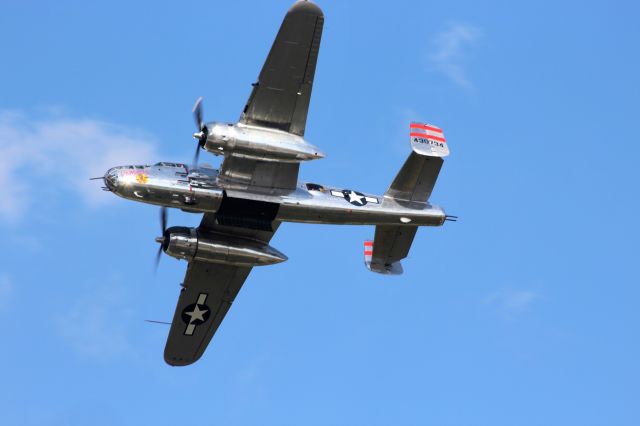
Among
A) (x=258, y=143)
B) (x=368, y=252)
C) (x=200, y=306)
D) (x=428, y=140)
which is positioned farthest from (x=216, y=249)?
(x=428, y=140)

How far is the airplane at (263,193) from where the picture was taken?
4297 centimetres

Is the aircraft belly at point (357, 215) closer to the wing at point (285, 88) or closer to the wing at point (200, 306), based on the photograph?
the wing at point (285, 88)

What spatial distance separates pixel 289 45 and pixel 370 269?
10868 millimetres

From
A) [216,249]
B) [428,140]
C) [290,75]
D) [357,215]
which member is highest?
[290,75]

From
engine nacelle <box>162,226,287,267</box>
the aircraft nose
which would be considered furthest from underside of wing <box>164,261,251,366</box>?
the aircraft nose

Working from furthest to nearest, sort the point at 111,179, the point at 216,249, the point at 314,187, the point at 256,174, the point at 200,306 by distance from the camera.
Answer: the point at 200,306 < the point at 216,249 < the point at 314,187 < the point at 256,174 < the point at 111,179

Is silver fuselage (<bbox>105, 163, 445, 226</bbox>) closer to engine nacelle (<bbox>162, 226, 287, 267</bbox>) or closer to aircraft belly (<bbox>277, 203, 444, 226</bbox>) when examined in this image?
aircraft belly (<bbox>277, 203, 444, 226</bbox>)

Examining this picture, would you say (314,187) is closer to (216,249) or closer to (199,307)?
(216,249)

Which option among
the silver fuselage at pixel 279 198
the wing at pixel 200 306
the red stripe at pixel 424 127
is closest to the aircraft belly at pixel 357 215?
the silver fuselage at pixel 279 198

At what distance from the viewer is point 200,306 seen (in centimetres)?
4984

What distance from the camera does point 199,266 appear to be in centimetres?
4881

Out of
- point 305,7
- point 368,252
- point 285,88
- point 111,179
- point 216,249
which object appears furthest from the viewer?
point 368,252

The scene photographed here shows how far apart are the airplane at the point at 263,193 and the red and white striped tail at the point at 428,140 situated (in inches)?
1.6

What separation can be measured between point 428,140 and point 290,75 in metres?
6.67
